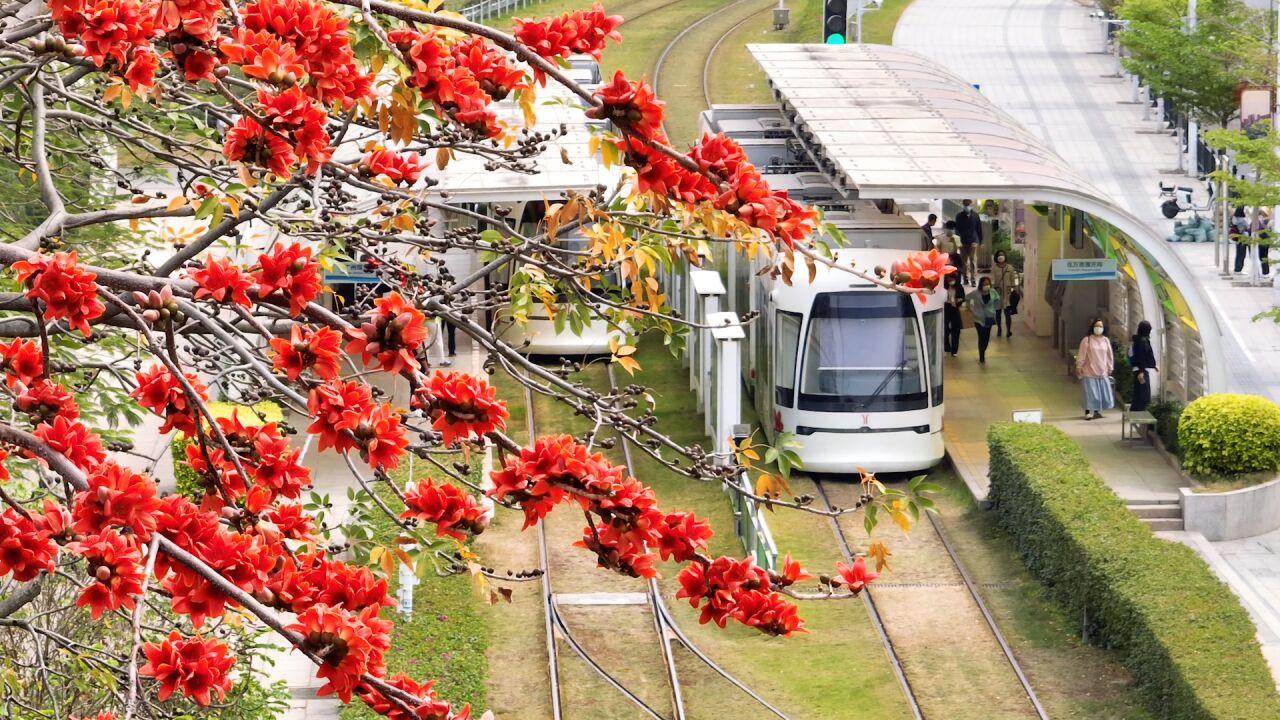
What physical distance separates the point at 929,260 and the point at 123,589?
3.10 meters

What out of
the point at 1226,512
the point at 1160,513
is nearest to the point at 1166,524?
the point at 1160,513

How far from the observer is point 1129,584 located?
60.6ft

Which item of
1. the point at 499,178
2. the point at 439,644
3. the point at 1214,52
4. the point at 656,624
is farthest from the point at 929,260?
the point at 1214,52

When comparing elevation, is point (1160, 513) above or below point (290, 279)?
below

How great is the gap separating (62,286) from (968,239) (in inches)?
1169

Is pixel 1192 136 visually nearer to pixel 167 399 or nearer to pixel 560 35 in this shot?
pixel 560 35

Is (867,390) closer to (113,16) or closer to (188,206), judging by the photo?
(188,206)

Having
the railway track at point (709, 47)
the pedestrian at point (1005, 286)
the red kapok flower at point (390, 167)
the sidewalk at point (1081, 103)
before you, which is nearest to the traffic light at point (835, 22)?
the pedestrian at point (1005, 286)

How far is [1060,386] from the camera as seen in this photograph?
2839 centimetres

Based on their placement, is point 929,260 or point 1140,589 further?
point 1140,589

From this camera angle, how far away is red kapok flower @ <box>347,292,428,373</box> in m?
5.63

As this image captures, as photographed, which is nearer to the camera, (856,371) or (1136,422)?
(856,371)

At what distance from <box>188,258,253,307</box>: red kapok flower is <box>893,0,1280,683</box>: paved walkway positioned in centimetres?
1419

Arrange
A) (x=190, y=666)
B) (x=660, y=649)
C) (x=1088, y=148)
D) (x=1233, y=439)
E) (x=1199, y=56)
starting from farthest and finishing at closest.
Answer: (x=1088, y=148)
(x=1199, y=56)
(x=1233, y=439)
(x=660, y=649)
(x=190, y=666)
